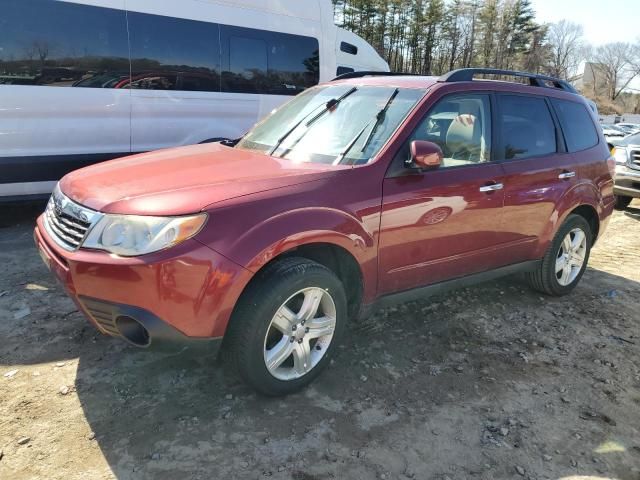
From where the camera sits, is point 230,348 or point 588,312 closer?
point 230,348

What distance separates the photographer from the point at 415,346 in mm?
3646

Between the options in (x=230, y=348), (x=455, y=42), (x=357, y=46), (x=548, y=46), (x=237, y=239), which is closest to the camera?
(x=237, y=239)

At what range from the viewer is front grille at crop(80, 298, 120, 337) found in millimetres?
2528

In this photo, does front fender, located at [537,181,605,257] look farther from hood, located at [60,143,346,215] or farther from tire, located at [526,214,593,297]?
hood, located at [60,143,346,215]

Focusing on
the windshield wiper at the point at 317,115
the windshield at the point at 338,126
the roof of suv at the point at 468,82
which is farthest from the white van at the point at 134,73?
the windshield wiper at the point at 317,115

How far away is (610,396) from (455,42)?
57.5m

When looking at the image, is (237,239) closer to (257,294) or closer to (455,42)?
(257,294)

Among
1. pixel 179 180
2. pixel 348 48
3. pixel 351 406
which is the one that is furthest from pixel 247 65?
pixel 351 406

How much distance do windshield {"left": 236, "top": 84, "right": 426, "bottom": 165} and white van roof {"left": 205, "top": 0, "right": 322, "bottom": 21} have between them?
11.8 feet

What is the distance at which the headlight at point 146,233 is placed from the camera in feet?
8.00

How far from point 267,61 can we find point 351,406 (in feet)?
18.2

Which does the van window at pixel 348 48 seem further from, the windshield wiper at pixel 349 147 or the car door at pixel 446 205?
the windshield wiper at pixel 349 147

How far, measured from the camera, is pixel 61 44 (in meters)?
5.46

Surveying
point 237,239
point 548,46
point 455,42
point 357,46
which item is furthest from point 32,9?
point 548,46
